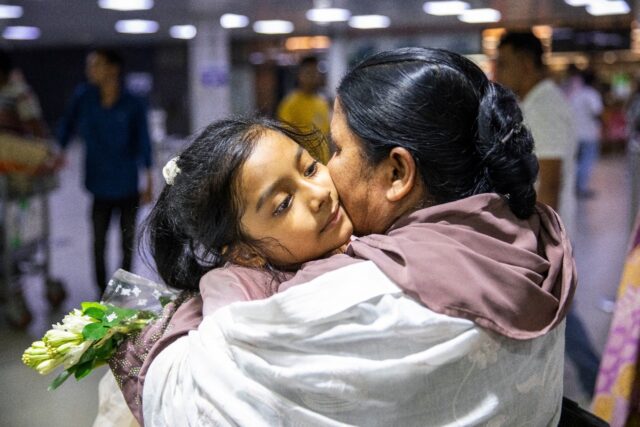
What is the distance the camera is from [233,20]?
45.1 ft

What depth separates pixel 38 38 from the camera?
1964cm

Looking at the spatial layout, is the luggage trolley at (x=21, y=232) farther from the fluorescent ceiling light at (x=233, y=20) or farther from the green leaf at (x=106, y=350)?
the fluorescent ceiling light at (x=233, y=20)

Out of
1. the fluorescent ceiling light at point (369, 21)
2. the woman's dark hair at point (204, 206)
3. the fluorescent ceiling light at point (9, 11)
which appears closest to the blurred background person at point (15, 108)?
the woman's dark hair at point (204, 206)

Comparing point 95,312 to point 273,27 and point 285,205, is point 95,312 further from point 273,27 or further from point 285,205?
point 273,27

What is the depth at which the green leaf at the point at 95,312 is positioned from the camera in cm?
128

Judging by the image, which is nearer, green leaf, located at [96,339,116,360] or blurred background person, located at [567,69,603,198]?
green leaf, located at [96,339,116,360]

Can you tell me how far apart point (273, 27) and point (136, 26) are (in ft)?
9.56

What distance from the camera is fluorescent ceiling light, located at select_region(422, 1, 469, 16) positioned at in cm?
1143

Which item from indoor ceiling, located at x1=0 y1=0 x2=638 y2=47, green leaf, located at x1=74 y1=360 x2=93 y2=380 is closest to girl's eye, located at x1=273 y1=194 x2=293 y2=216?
green leaf, located at x1=74 y1=360 x2=93 y2=380

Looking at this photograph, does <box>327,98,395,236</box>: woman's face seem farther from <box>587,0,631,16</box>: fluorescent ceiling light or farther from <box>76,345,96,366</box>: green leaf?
<box>587,0,631,16</box>: fluorescent ceiling light

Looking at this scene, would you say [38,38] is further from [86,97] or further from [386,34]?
[86,97]

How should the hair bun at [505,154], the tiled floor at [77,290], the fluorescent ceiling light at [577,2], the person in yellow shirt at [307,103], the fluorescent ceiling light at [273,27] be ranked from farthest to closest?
the fluorescent ceiling light at [273,27], the fluorescent ceiling light at [577,2], the person in yellow shirt at [307,103], the tiled floor at [77,290], the hair bun at [505,154]

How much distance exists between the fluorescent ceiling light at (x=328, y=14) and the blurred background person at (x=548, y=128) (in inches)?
344

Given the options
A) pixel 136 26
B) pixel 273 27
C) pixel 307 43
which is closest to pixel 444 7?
pixel 273 27
